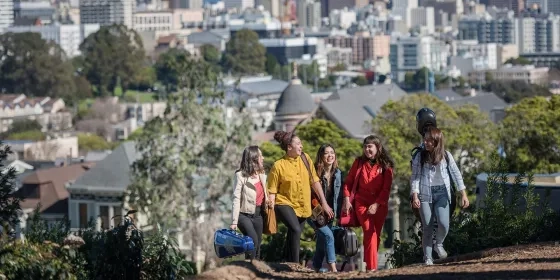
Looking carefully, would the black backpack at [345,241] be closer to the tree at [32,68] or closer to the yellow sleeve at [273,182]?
the yellow sleeve at [273,182]

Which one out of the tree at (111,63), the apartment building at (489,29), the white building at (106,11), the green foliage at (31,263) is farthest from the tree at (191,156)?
the apartment building at (489,29)

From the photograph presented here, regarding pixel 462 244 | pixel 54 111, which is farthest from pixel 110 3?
pixel 462 244

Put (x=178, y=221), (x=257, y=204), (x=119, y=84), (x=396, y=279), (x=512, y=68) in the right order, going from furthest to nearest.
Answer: (x=512, y=68) → (x=119, y=84) → (x=178, y=221) → (x=257, y=204) → (x=396, y=279)

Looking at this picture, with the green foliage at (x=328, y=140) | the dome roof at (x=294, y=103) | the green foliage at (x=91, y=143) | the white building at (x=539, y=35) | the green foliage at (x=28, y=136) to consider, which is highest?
the green foliage at (x=328, y=140)

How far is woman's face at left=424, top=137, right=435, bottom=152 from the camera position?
416 inches

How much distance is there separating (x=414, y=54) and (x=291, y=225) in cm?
15253

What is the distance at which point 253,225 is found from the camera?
36.6 ft

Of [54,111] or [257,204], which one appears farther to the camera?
[54,111]

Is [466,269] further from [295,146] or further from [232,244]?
[295,146]

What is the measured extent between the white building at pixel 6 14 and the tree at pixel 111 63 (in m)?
67.1

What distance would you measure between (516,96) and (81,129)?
2069 cm

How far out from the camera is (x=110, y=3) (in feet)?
620

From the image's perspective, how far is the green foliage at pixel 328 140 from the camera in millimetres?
32344

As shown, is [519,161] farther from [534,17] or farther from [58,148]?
[534,17]
